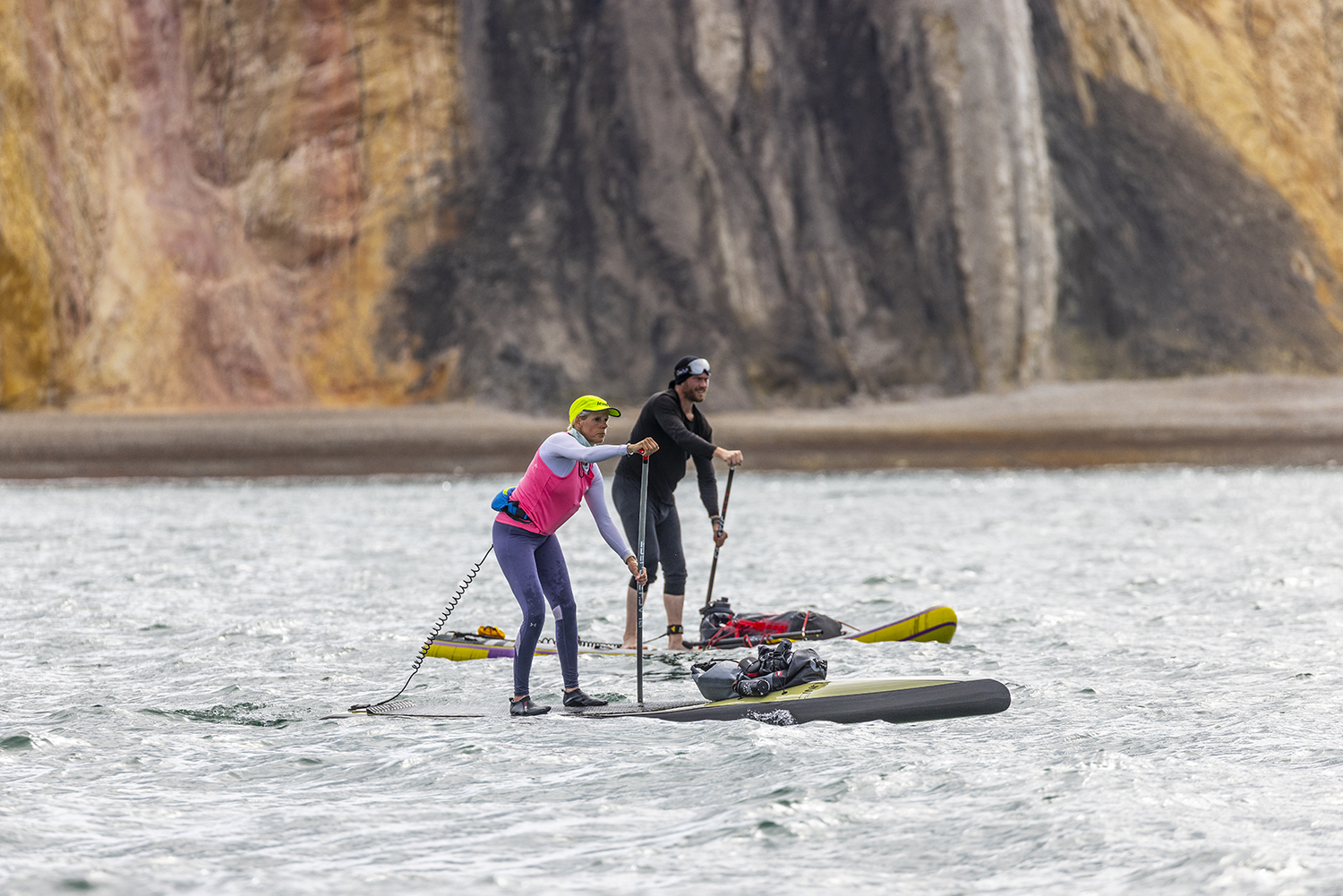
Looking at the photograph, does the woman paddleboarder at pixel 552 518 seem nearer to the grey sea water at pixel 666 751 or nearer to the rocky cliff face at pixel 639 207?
the grey sea water at pixel 666 751

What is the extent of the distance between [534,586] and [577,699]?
2.81 feet

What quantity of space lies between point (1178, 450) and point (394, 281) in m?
24.7

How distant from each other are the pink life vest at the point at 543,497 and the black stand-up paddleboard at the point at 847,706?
1.22m

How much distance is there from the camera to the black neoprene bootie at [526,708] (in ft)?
27.6

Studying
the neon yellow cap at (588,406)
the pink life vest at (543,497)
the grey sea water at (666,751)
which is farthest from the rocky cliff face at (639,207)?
the pink life vest at (543,497)

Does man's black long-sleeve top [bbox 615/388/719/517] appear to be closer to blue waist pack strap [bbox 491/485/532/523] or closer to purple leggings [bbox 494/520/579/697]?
purple leggings [bbox 494/520/579/697]

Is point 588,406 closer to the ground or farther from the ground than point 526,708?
farther from the ground

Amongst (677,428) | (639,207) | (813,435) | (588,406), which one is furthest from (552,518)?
(639,207)

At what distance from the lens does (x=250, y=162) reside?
45.1 metres

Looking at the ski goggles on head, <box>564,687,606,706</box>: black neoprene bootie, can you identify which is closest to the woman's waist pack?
<box>564,687,606,706</box>: black neoprene bootie

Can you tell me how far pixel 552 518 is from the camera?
26.6 feet

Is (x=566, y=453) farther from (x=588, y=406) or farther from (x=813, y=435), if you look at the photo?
(x=813, y=435)

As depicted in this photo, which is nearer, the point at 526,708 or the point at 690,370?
the point at 526,708

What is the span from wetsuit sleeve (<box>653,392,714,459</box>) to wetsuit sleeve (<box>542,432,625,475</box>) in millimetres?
2110
